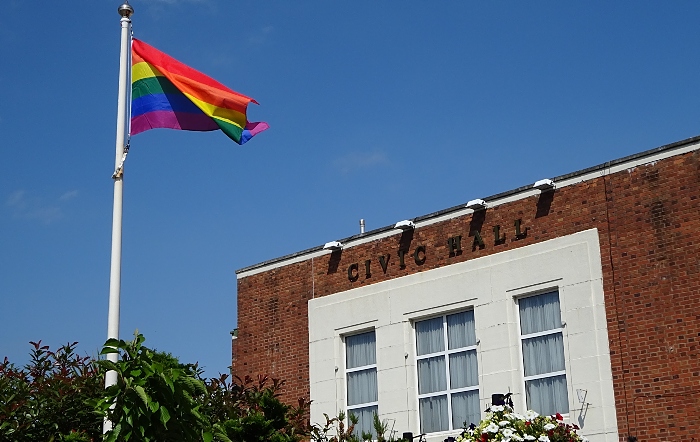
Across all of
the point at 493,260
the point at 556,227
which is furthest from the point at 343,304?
the point at 556,227

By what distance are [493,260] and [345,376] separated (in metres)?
4.53

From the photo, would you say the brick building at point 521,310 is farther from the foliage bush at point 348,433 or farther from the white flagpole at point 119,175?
the white flagpole at point 119,175

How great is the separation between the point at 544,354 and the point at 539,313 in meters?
0.79

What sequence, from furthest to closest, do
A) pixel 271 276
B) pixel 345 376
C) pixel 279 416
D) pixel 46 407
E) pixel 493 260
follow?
pixel 271 276 → pixel 345 376 → pixel 493 260 → pixel 279 416 → pixel 46 407

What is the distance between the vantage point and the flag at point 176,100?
50.1ft

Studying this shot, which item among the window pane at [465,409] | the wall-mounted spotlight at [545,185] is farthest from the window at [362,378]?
the wall-mounted spotlight at [545,185]

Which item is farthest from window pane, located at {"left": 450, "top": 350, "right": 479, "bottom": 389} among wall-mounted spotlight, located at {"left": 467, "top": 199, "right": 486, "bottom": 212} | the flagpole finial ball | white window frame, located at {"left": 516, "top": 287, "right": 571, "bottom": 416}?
the flagpole finial ball

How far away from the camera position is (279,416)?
18.0 meters

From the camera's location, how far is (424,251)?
21.1 meters

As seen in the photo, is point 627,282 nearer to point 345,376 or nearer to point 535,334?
point 535,334

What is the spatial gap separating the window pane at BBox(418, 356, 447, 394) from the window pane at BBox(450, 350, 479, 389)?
0.72 ft

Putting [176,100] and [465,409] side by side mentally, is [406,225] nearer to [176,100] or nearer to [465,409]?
[465,409]

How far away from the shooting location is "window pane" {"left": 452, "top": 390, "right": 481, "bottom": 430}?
779 inches

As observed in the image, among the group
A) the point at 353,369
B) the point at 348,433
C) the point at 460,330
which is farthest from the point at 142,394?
the point at 353,369
